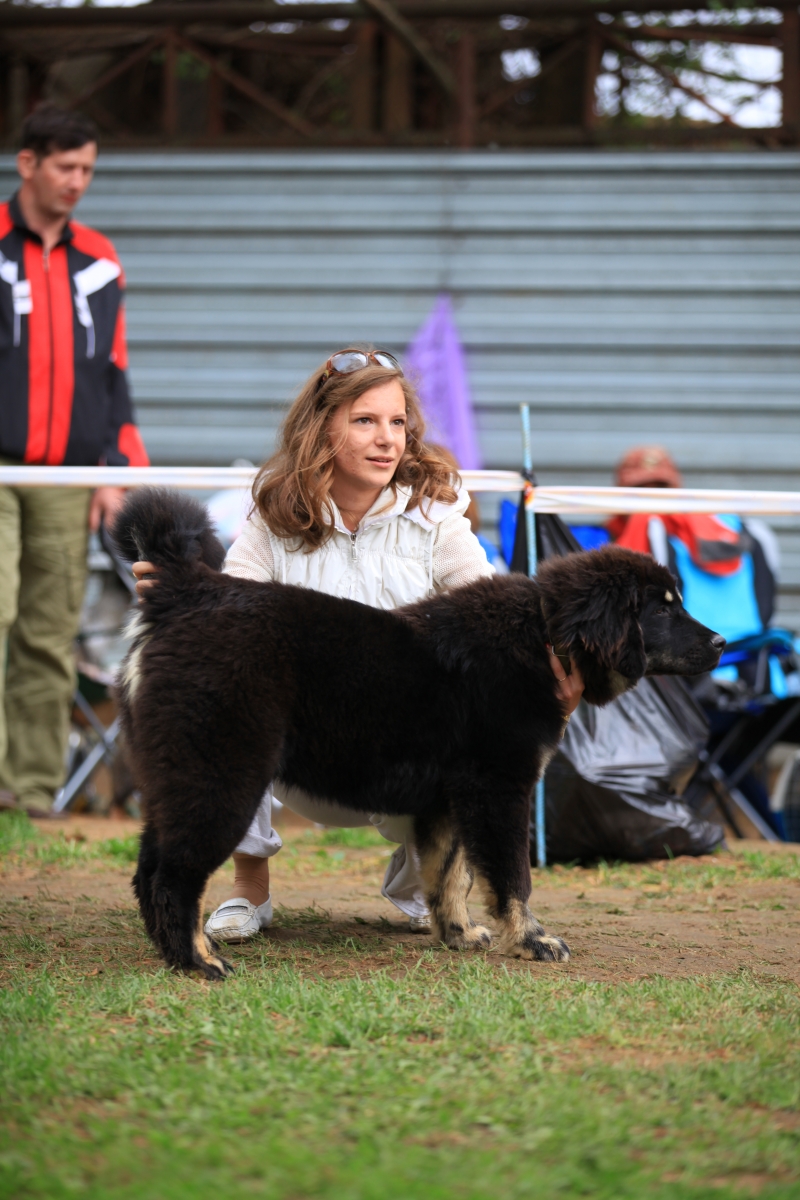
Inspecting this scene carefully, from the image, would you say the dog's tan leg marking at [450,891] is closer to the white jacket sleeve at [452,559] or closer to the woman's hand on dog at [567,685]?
the woman's hand on dog at [567,685]

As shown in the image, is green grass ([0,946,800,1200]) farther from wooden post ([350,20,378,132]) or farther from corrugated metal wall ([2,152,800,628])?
wooden post ([350,20,378,132])

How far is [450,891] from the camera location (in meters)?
3.38

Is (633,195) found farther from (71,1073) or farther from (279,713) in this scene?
(71,1073)

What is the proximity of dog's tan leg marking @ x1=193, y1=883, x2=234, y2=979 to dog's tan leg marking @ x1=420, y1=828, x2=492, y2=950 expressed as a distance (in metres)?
0.68

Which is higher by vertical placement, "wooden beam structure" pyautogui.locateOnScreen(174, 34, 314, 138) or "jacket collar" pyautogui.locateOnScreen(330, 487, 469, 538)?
"wooden beam structure" pyautogui.locateOnScreen(174, 34, 314, 138)

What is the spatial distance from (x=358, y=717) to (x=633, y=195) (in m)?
6.06

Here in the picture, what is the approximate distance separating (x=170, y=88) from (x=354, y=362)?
606 cm

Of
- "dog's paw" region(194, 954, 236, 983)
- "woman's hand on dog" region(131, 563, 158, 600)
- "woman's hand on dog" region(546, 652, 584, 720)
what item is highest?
"woman's hand on dog" region(131, 563, 158, 600)

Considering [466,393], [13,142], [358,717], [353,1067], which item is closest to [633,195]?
[466,393]

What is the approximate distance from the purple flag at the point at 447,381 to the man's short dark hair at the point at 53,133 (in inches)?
115

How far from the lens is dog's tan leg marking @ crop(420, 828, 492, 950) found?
3.36 m

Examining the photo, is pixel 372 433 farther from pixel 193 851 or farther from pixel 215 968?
pixel 215 968

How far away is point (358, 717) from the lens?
120 inches

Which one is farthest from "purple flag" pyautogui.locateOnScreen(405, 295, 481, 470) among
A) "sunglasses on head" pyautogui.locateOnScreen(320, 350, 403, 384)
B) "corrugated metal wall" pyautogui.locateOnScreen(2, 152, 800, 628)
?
"sunglasses on head" pyautogui.locateOnScreen(320, 350, 403, 384)
